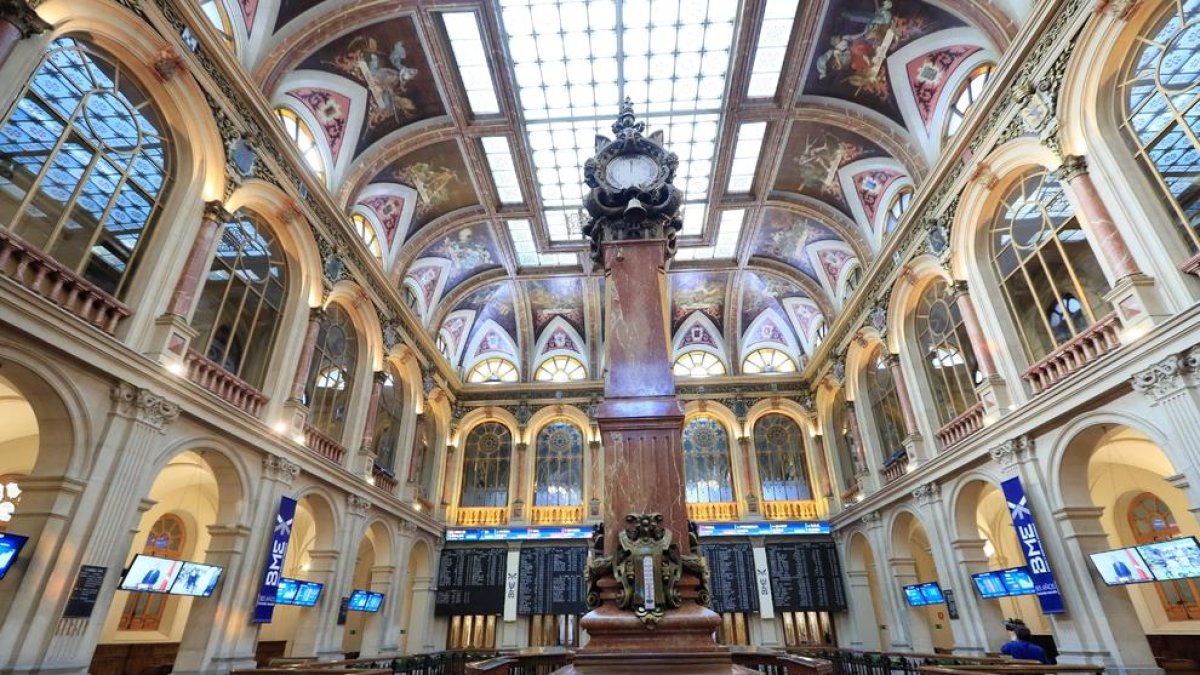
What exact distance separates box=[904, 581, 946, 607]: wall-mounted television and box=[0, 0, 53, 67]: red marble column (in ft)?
61.1

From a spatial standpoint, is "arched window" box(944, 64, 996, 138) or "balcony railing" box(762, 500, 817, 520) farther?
"balcony railing" box(762, 500, 817, 520)

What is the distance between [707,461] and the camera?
21875 millimetres

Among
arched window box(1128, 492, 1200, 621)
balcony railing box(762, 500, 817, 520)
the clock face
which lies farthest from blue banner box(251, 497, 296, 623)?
arched window box(1128, 492, 1200, 621)

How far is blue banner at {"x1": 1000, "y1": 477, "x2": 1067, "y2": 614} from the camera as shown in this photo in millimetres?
9375

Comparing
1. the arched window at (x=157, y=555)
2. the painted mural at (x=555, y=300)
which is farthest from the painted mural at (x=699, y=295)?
the arched window at (x=157, y=555)

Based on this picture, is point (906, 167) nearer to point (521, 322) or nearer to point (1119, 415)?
point (1119, 415)

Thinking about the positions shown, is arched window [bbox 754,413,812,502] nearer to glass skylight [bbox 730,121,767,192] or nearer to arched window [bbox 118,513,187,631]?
glass skylight [bbox 730,121,767,192]

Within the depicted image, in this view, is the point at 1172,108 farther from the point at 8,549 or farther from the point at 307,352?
the point at 8,549

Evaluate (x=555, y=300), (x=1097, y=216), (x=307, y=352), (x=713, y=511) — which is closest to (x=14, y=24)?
(x=307, y=352)

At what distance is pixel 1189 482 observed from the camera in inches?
285

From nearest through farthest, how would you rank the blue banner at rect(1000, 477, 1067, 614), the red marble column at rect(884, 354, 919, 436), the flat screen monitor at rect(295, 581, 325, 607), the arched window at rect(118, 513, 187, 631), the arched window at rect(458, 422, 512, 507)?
1. the blue banner at rect(1000, 477, 1067, 614)
2. the flat screen monitor at rect(295, 581, 325, 607)
3. the arched window at rect(118, 513, 187, 631)
4. the red marble column at rect(884, 354, 919, 436)
5. the arched window at rect(458, 422, 512, 507)

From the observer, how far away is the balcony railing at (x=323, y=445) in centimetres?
1248

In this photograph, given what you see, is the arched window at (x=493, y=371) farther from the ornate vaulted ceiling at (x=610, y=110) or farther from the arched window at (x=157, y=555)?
the arched window at (x=157, y=555)

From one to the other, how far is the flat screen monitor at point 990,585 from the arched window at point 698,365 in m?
12.9
